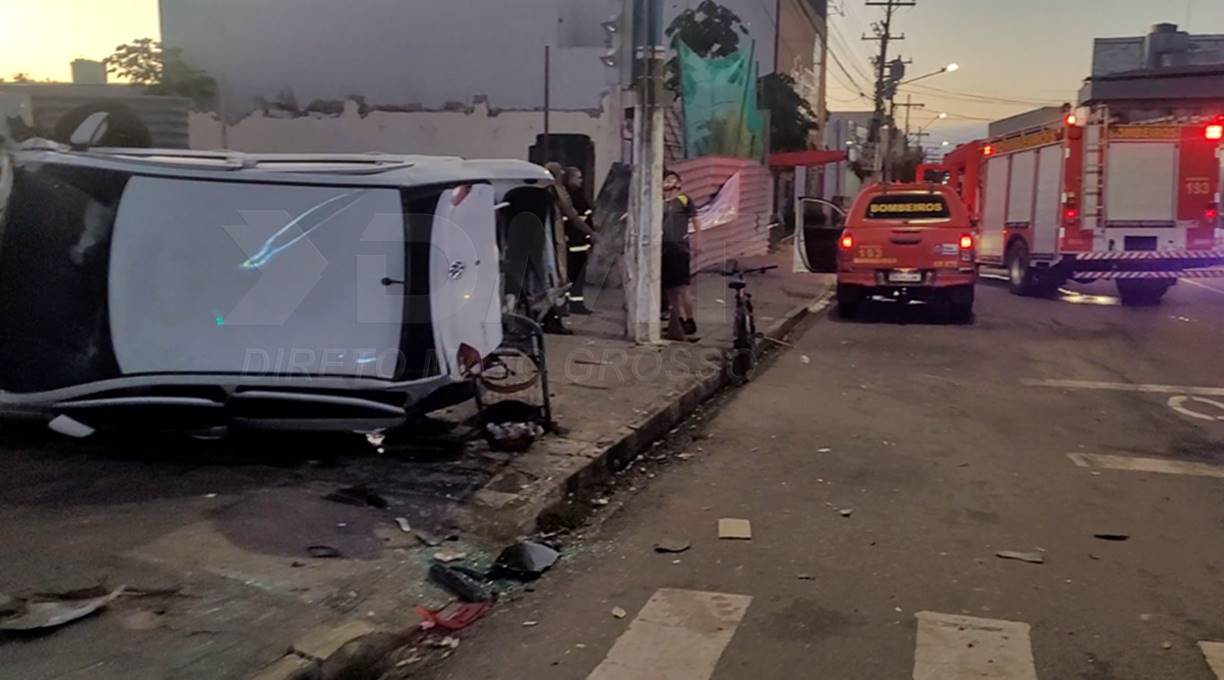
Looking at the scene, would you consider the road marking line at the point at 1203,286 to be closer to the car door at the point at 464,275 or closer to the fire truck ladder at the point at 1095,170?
→ the fire truck ladder at the point at 1095,170

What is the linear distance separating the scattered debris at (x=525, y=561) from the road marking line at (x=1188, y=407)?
245 inches

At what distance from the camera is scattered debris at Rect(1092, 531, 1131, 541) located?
566 cm

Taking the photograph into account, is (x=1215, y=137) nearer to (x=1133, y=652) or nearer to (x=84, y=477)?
(x=1133, y=652)

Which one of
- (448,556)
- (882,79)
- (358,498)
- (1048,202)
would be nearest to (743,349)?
(358,498)

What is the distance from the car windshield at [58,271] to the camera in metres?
5.95

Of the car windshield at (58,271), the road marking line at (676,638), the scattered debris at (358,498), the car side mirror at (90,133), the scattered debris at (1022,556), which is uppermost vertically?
the car side mirror at (90,133)

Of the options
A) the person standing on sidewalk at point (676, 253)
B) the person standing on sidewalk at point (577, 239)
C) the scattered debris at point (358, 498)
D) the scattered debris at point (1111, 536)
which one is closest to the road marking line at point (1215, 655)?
the scattered debris at point (1111, 536)

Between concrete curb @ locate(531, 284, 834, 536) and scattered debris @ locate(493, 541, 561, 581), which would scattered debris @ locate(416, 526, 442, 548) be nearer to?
scattered debris @ locate(493, 541, 561, 581)

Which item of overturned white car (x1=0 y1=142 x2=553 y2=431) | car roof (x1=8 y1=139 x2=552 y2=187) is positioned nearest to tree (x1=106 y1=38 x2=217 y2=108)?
car roof (x1=8 y1=139 x2=552 y2=187)

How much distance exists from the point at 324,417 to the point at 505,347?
166 cm

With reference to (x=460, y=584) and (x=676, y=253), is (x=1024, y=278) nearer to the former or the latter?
(x=676, y=253)

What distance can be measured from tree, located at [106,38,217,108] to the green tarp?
9.09 m

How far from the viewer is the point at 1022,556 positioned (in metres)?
5.37

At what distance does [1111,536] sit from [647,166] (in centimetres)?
647
